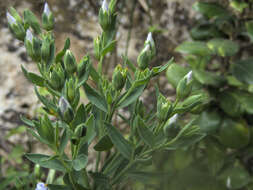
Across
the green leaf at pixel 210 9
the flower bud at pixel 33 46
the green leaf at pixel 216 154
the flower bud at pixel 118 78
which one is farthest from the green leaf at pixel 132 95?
the green leaf at pixel 210 9

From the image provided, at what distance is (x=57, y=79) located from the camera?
39cm

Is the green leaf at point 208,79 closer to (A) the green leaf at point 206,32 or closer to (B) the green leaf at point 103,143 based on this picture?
(A) the green leaf at point 206,32

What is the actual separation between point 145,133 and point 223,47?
0.60 metres

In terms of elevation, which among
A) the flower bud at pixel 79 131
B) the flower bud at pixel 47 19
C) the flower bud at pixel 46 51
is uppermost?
the flower bud at pixel 47 19

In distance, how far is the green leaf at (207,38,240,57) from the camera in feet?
2.93

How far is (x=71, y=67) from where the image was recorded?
41 centimetres

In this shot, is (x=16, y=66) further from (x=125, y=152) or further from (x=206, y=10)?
(x=125, y=152)

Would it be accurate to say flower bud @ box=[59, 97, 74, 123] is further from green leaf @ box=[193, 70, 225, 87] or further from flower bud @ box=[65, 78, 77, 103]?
green leaf @ box=[193, 70, 225, 87]

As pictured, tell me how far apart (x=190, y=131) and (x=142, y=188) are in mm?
151

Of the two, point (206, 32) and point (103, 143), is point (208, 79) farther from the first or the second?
point (103, 143)

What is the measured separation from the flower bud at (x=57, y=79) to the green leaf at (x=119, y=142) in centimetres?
8

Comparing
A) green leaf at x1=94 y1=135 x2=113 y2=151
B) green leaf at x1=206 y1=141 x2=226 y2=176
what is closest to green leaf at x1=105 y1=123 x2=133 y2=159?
green leaf at x1=94 y1=135 x2=113 y2=151

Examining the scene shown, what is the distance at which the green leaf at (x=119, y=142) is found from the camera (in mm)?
408

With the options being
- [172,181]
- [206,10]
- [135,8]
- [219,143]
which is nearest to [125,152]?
[172,181]
